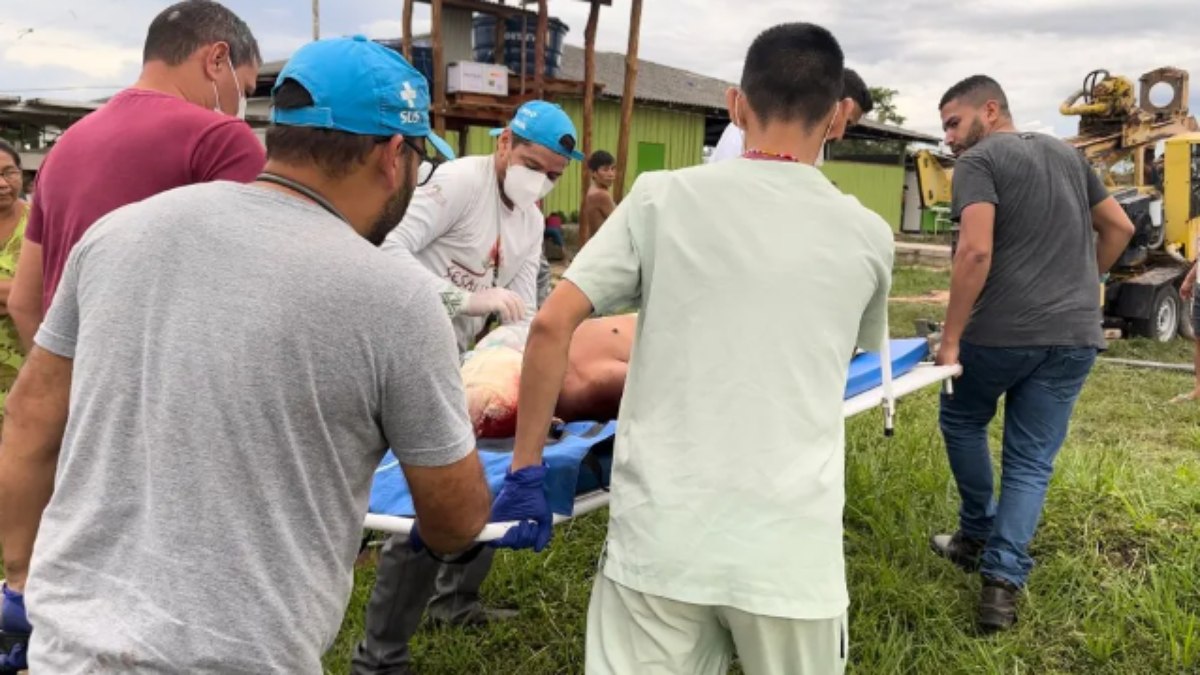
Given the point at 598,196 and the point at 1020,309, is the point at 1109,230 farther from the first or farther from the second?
the point at 598,196

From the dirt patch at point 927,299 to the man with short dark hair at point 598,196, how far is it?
488 cm

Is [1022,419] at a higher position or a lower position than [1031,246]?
lower

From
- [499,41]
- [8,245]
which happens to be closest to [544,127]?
[8,245]

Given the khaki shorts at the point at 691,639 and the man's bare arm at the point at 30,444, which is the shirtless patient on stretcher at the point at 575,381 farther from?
the man's bare arm at the point at 30,444

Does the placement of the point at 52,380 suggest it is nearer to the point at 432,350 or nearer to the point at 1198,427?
the point at 432,350

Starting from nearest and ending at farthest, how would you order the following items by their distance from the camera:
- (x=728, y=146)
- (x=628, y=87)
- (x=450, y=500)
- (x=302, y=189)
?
(x=302, y=189)
(x=450, y=500)
(x=728, y=146)
(x=628, y=87)

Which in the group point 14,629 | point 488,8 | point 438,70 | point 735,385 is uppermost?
point 488,8

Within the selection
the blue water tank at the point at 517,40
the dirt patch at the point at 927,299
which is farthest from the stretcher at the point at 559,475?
the dirt patch at the point at 927,299

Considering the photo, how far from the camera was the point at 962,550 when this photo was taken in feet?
12.1

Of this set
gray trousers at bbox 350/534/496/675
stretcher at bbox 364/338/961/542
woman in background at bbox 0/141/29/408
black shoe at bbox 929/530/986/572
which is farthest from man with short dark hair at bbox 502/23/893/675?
woman in background at bbox 0/141/29/408

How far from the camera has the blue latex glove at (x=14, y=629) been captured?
175 centimetres

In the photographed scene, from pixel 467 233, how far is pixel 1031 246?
1927 mm

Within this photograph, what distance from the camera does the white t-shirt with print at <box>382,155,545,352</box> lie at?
3.09 m

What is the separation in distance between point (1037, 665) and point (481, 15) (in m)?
9.11
